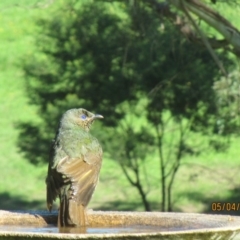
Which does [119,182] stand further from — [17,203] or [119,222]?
[119,222]

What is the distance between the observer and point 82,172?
6207 mm

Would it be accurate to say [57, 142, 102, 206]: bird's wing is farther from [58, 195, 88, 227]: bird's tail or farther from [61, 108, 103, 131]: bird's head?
[61, 108, 103, 131]: bird's head

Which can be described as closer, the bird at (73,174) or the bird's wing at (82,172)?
the bird at (73,174)

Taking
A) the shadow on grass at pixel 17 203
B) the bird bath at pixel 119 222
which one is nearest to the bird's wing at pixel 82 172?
the bird bath at pixel 119 222

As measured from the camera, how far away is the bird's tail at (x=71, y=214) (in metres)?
5.75

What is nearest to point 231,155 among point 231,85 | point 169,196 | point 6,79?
point 169,196

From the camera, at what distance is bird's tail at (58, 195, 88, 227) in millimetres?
5754

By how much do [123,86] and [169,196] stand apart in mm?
2033

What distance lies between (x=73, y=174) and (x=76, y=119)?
1.27 metres

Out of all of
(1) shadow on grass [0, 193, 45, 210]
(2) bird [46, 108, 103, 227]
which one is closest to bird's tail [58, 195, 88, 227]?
(2) bird [46, 108, 103, 227]

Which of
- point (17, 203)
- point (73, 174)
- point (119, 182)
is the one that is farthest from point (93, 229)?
point (119, 182)

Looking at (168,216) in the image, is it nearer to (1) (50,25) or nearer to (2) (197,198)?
(1) (50,25)

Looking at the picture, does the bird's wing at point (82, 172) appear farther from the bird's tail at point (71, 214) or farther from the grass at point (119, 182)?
the grass at point (119, 182)

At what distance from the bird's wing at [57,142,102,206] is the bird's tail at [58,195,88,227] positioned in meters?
0.05
